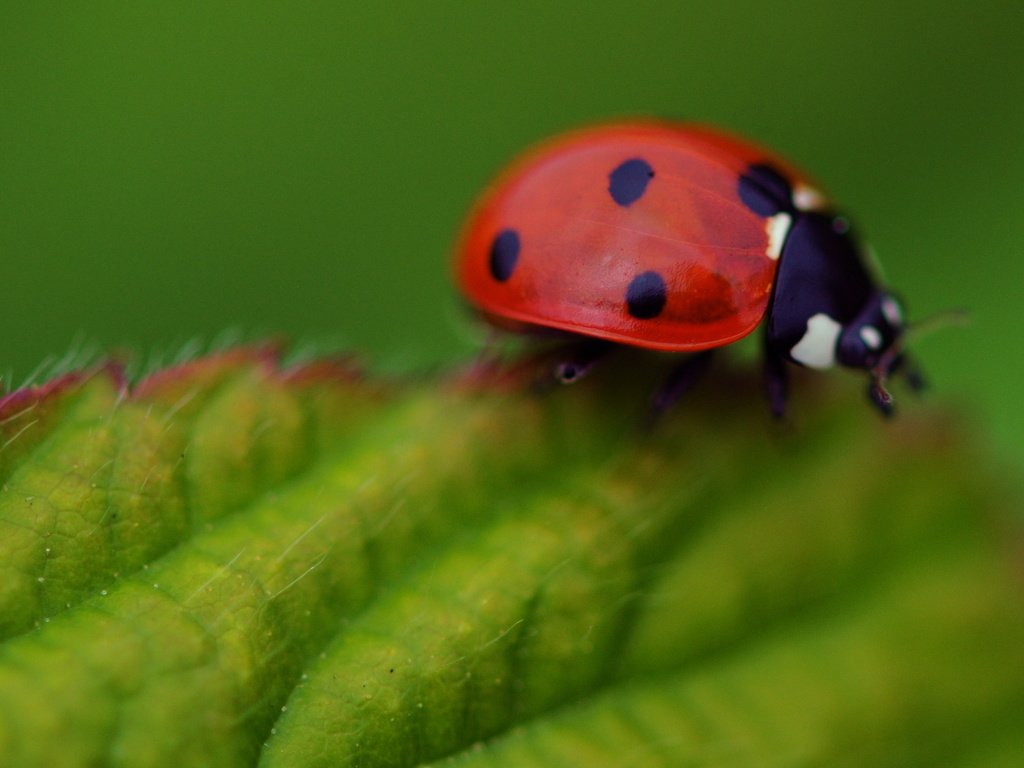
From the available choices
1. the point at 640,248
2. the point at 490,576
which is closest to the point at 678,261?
the point at 640,248

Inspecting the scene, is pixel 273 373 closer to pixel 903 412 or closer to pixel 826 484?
pixel 826 484

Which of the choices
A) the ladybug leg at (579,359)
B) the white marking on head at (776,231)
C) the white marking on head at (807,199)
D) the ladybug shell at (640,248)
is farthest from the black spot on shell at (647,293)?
the white marking on head at (807,199)

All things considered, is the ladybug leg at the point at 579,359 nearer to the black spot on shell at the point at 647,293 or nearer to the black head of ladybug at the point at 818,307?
the black spot on shell at the point at 647,293

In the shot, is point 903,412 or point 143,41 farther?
point 143,41

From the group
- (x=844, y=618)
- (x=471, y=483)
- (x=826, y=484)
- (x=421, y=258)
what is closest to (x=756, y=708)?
(x=844, y=618)

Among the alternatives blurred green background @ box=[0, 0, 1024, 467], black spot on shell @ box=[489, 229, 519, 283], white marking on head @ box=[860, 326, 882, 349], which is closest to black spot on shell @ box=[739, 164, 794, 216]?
white marking on head @ box=[860, 326, 882, 349]
